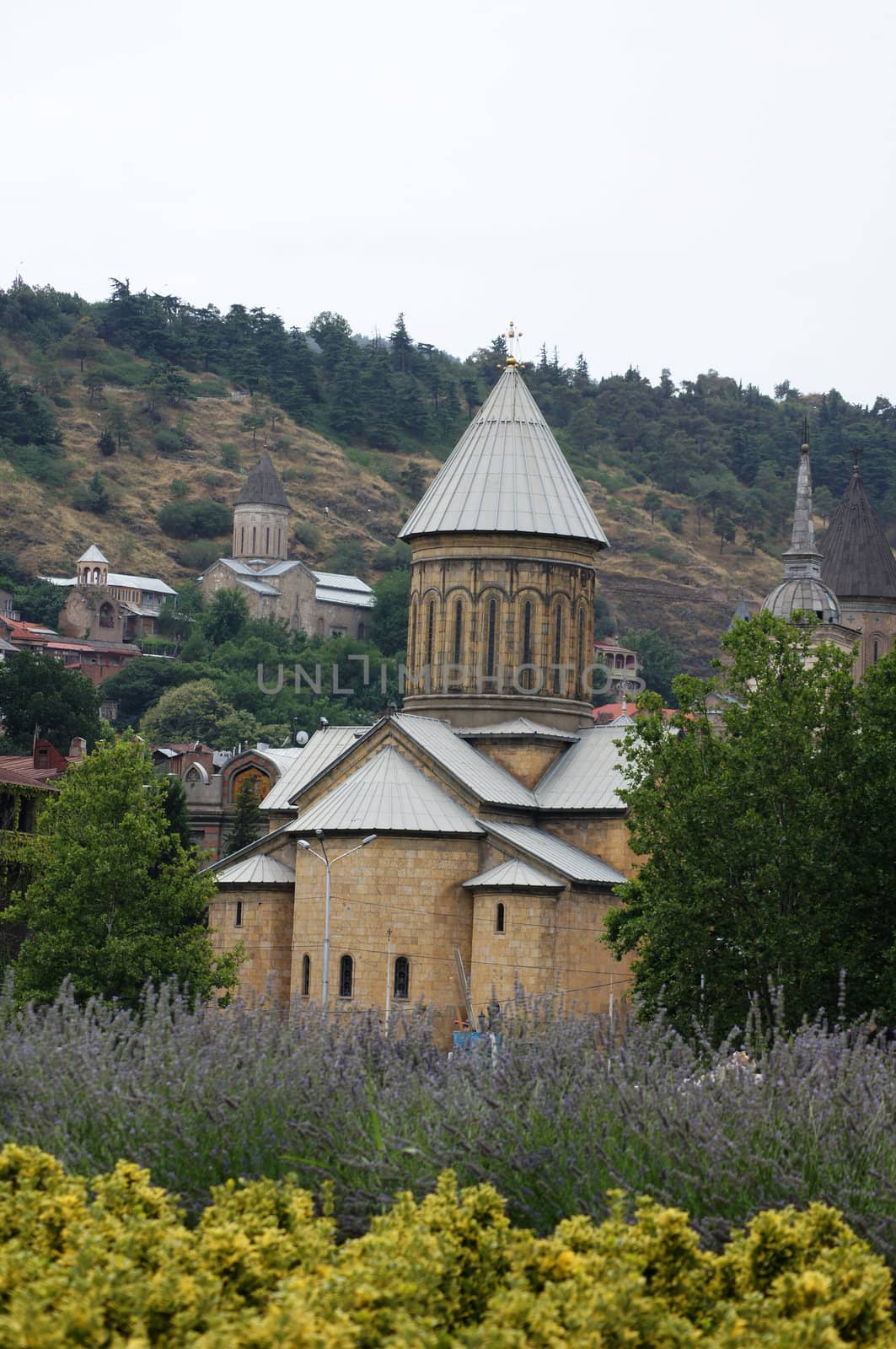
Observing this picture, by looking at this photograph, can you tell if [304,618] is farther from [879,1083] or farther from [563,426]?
[879,1083]

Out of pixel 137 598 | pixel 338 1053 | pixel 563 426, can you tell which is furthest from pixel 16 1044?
pixel 563 426

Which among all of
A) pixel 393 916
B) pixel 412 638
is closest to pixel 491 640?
pixel 412 638

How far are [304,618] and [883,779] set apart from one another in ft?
338

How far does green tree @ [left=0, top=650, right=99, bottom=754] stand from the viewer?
70938mm

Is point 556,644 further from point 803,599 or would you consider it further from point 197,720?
point 197,720

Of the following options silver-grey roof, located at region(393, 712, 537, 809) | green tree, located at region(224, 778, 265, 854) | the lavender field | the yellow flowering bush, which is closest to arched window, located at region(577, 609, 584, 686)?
silver-grey roof, located at region(393, 712, 537, 809)

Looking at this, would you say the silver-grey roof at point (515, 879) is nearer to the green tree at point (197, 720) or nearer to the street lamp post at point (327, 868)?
the street lamp post at point (327, 868)

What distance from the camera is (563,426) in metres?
172

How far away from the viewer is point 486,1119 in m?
12.0

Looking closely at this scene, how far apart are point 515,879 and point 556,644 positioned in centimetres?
669

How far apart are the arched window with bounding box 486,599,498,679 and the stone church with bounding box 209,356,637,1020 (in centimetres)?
3

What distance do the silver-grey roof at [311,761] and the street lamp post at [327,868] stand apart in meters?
4.92

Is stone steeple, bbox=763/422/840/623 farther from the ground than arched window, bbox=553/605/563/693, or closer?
farther from the ground

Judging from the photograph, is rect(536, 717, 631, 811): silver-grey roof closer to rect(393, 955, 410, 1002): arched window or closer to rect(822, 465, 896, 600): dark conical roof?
rect(393, 955, 410, 1002): arched window
